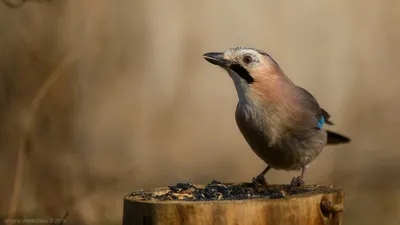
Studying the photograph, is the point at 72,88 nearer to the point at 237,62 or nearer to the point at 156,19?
the point at 156,19

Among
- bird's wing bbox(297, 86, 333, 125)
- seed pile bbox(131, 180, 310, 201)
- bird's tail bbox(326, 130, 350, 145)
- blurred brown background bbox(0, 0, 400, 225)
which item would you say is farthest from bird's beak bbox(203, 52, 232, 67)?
blurred brown background bbox(0, 0, 400, 225)

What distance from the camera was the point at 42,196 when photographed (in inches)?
277

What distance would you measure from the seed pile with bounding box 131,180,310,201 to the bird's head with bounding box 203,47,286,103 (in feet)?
2.19

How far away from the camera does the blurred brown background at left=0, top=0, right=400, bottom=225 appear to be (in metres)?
7.34

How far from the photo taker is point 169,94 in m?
8.48

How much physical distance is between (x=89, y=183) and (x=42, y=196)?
Answer: 19.9 inches

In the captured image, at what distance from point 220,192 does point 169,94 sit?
168 inches

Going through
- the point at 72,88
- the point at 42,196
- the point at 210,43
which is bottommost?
the point at 42,196

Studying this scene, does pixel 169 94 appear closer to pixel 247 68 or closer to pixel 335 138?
pixel 335 138

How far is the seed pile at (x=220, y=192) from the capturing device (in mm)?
4023

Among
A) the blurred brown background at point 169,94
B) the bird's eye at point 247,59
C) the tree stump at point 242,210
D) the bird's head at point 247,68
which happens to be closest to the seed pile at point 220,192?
the tree stump at point 242,210

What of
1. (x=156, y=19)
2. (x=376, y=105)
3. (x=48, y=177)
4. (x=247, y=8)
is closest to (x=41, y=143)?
(x=48, y=177)

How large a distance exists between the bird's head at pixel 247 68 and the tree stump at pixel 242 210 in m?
1.14

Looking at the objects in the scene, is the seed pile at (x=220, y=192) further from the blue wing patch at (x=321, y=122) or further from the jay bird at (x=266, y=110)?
the blue wing patch at (x=321, y=122)
